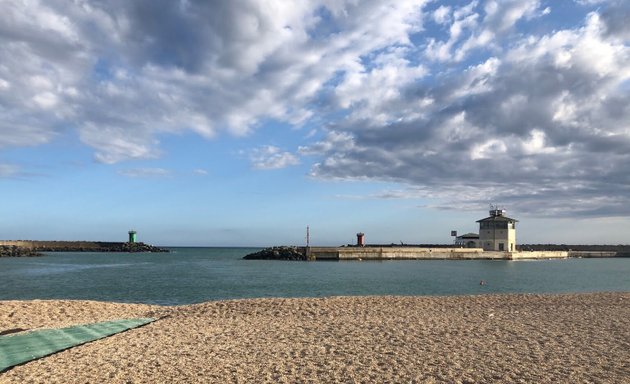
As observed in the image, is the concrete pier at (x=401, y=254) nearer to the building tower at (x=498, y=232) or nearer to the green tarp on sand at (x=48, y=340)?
the building tower at (x=498, y=232)

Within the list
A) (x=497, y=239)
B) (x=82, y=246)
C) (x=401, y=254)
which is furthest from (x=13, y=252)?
(x=497, y=239)

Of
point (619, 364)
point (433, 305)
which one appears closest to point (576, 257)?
point (433, 305)

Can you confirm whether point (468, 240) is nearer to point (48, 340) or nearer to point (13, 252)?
point (13, 252)

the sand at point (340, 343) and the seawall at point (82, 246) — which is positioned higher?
the sand at point (340, 343)

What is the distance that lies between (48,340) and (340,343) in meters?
7.04

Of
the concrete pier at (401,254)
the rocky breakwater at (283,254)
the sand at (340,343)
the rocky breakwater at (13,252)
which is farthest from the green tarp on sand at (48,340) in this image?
the rocky breakwater at (13,252)

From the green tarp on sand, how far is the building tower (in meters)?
83.7

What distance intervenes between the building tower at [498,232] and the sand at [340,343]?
72.7 metres

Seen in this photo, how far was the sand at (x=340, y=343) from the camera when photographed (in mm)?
8797

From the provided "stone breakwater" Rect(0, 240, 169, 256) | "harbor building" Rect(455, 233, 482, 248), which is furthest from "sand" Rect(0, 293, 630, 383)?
"stone breakwater" Rect(0, 240, 169, 256)

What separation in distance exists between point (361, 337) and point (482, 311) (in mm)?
6996

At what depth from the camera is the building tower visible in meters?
88.2

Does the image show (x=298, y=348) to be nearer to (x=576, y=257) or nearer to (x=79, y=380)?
(x=79, y=380)

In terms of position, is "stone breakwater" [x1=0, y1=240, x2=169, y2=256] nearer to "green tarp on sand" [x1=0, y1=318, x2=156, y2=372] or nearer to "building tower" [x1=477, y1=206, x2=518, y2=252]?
"building tower" [x1=477, y1=206, x2=518, y2=252]
